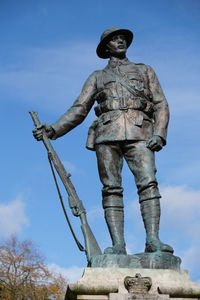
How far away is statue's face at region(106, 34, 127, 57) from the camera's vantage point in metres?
7.67

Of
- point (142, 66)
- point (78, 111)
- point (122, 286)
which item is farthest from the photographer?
point (142, 66)

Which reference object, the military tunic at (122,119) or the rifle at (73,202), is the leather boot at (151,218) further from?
the rifle at (73,202)

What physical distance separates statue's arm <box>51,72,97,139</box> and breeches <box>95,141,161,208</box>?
55 cm

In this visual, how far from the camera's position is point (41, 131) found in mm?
7254

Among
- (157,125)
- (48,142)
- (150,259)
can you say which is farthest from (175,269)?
(48,142)

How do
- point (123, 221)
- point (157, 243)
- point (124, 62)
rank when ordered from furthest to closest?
point (124, 62) → point (123, 221) → point (157, 243)

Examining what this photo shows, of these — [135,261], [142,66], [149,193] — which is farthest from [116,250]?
[142,66]

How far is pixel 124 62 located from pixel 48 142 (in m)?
1.69

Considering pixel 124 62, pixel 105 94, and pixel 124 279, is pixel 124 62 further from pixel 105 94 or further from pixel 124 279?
pixel 124 279

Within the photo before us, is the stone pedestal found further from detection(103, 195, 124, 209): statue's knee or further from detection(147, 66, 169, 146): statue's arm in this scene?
detection(147, 66, 169, 146): statue's arm

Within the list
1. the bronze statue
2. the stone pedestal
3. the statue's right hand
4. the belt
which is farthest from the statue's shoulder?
the stone pedestal

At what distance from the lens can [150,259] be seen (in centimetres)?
606

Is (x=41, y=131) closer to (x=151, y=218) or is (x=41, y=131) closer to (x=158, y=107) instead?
(x=158, y=107)

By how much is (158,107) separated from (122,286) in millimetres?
2678
